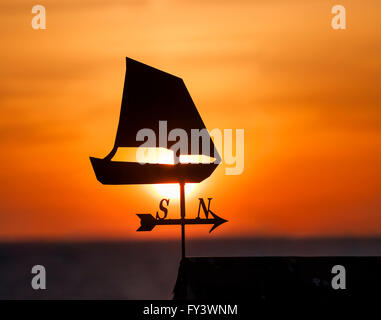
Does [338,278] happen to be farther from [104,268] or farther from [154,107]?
[104,268]

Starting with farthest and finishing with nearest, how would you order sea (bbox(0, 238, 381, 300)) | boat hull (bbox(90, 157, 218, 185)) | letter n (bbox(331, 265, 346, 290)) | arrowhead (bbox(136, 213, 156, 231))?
sea (bbox(0, 238, 381, 300))
arrowhead (bbox(136, 213, 156, 231))
boat hull (bbox(90, 157, 218, 185))
letter n (bbox(331, 265, 346, 290))

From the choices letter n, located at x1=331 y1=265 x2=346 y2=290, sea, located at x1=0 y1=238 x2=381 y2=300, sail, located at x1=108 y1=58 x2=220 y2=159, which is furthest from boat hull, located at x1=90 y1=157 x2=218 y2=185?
sea, located at x1=0 y1=238 x2=381 y2=300

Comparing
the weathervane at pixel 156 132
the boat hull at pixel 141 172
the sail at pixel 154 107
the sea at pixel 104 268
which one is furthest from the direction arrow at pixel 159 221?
the sea at pixel 104 268

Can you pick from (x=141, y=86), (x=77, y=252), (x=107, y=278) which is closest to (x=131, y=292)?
(x=107, y=278)

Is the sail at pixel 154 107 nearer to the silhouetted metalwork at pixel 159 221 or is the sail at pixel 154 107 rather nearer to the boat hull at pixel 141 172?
the boat hull at pixel 141 172

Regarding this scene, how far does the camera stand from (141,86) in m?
15.0

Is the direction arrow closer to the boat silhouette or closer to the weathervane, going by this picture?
the weathervane

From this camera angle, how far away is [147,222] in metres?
14.3

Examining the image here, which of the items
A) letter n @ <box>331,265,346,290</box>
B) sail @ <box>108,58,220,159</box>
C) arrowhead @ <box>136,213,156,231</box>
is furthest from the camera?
sail @ <box>108,58,220,159</box>

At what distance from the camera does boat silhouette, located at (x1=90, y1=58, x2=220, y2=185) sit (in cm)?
1416

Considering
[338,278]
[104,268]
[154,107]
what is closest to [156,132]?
[154,107]

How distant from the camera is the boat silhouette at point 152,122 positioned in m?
14.2

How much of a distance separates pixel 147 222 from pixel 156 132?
1358 millimetres
